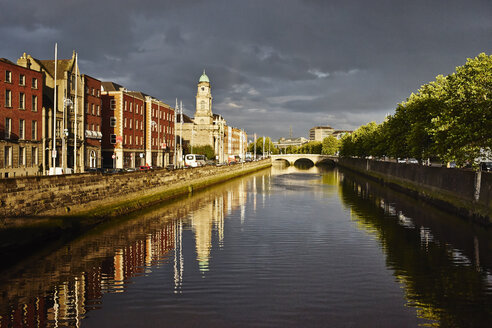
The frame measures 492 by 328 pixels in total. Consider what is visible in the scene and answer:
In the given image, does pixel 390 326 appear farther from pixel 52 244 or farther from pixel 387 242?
pixel 52 244

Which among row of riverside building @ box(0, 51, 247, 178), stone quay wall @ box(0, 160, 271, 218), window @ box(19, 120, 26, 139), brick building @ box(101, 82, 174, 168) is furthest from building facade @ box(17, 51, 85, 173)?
stone quay wall @ box(0, 160, 271, 218)

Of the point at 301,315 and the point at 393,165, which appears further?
the point at 393,165

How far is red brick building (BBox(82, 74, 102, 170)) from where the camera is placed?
68.2 meters

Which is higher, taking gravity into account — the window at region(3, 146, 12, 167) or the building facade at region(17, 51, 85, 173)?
the building facade at region(17, 51, 85, 173)

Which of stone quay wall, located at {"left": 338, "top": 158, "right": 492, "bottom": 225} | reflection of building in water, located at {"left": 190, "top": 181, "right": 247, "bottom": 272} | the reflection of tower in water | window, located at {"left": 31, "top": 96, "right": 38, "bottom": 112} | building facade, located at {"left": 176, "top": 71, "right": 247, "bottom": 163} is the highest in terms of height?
building facade, located at {"left": 176, "top": 71, "right": 247, "bottom": 163}

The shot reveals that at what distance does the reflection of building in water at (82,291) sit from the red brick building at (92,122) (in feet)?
158

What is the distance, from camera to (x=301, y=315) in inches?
556

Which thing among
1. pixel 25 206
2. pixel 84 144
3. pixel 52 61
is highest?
pixel 52 61

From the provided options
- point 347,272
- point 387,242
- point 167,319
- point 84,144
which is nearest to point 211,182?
point 84,144

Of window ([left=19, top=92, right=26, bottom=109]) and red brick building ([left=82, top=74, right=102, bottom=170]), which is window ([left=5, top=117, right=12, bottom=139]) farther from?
red brick building ([left=82, top=74, right=102, bottom=170])

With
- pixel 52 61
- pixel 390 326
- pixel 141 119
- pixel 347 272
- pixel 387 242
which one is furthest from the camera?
pixel 141 119

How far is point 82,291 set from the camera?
54.5 feet

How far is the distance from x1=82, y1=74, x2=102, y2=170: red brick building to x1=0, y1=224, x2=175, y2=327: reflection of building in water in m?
48.2

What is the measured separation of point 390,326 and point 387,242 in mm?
13961
